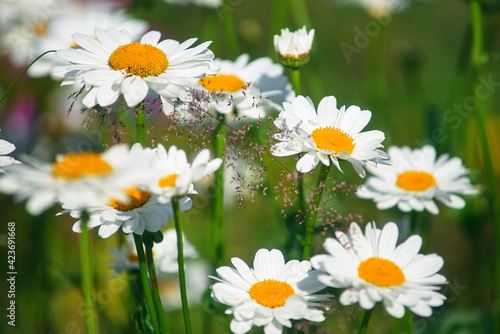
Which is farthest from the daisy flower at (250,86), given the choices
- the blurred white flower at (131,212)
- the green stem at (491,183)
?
the green stem at (491,183)

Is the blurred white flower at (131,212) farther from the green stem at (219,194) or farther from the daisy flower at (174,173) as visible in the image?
the green stem at (219,194)

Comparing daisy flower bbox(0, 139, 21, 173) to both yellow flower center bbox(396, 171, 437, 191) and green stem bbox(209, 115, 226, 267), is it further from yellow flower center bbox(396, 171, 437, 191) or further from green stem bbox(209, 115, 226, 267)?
yellow flower center bbox(396, 171, 437, 191)

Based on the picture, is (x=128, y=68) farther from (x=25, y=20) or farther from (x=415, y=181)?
(x=25, y=20)

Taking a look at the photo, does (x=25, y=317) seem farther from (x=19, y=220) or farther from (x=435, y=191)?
(x=435, y=191)

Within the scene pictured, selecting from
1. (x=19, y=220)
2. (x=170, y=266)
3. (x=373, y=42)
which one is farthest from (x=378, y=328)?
(x=19, y=220)

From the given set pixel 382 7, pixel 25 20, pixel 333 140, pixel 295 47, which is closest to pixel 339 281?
pixel 333 140

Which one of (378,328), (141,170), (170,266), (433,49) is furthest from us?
(433,49)

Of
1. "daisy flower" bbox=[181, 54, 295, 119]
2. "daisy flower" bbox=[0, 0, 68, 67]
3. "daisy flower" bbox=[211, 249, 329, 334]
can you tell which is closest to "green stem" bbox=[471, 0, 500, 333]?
"daisy flower" bbox=[181, 54, 295, 119]
